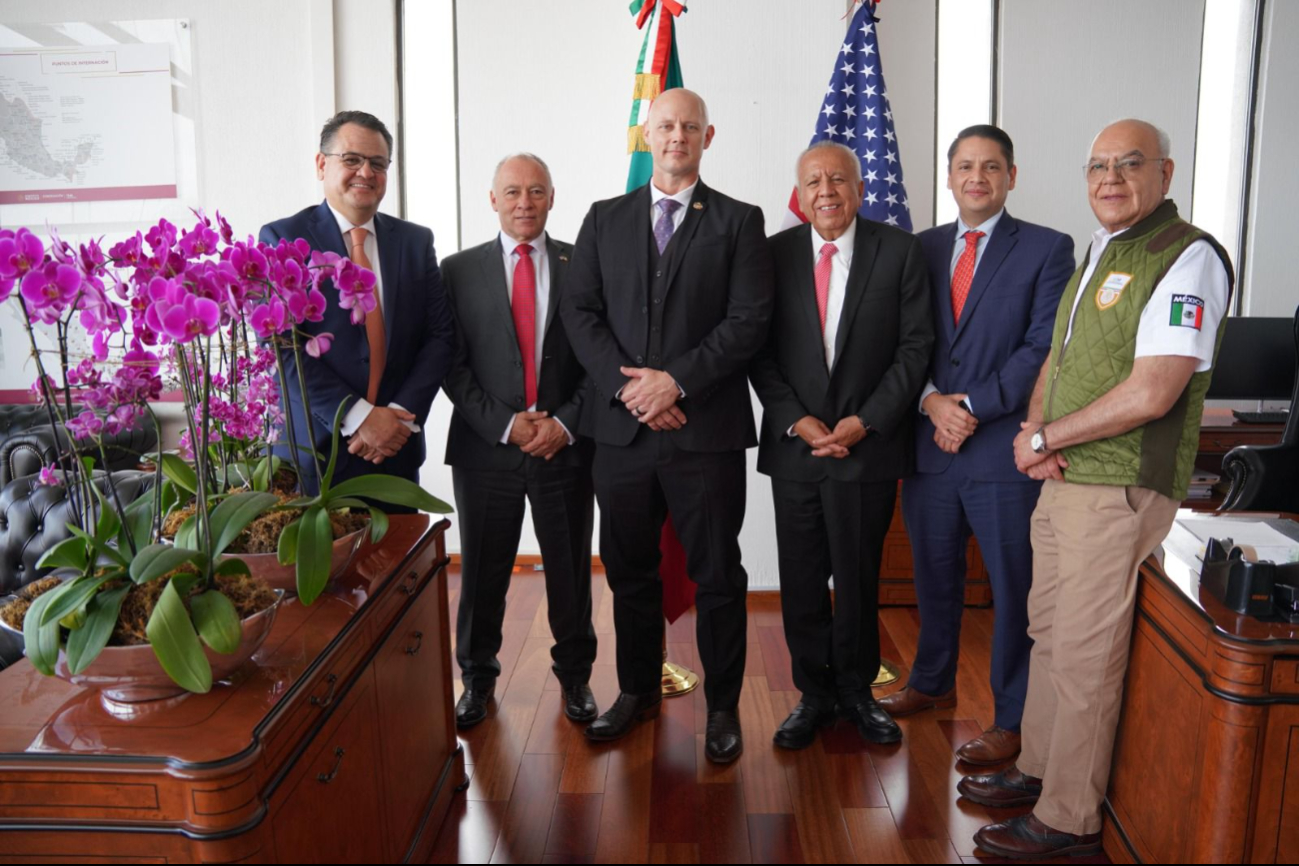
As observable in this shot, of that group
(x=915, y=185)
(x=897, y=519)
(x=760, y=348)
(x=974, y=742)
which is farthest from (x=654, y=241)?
(x=915, y=185)

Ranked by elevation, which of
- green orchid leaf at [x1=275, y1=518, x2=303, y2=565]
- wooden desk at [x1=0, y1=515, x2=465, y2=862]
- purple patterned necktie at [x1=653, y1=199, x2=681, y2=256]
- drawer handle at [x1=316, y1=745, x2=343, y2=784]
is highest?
purple patterned necktie at [x1=653, y1=199, x2=681, y2=256]

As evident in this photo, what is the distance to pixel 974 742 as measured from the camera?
2672mm

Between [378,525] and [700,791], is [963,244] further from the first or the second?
[378,525]

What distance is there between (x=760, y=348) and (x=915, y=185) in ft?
7.05

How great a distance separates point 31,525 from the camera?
8.85ft

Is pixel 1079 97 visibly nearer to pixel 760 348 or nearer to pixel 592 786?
pixel 760 348

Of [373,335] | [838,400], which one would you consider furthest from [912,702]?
[373,335]

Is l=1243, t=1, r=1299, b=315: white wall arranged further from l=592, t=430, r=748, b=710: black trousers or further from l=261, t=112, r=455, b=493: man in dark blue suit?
l=261, t=112, r=455, b=493: man in dark blue suit

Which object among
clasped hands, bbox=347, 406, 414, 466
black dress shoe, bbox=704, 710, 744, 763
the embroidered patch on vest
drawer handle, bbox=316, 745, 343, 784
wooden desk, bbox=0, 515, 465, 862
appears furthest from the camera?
black dress shoe, bbox=704, 710, 744, 763

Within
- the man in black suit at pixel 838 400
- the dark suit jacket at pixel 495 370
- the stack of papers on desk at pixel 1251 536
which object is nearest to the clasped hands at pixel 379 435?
the dark suit jacket at pixel 495 370

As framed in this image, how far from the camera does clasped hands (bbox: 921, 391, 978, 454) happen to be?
8.58 ft

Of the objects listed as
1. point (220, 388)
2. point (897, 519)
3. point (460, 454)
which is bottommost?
point (897, 519)

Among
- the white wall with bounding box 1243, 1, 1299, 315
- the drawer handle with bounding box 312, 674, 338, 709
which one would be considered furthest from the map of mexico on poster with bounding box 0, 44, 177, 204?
the white wall with bounding box 1243, 1, 1299, 315

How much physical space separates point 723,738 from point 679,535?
601mm
